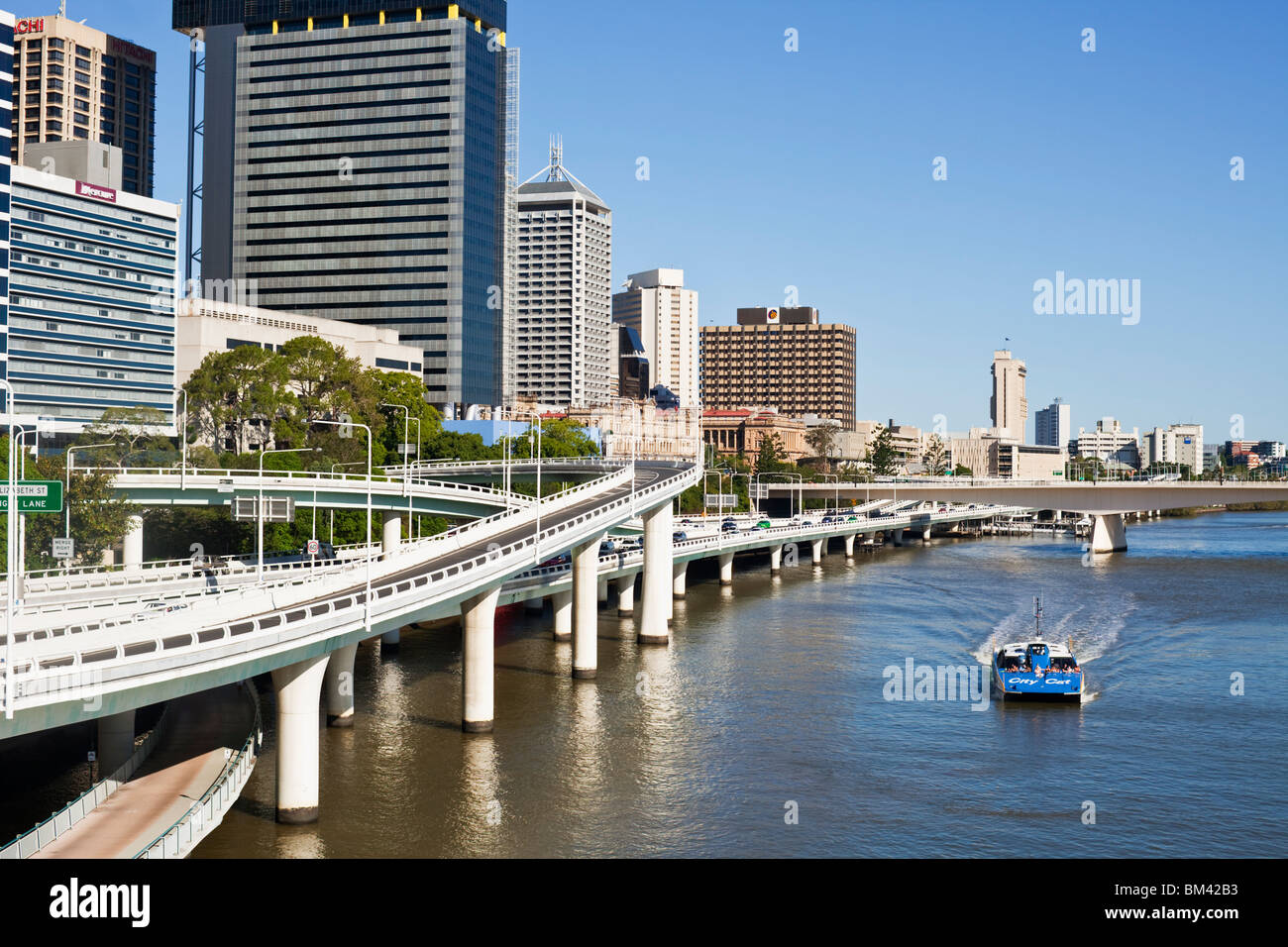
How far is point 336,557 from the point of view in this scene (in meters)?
69.1

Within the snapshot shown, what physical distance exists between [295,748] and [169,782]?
3.88 metres

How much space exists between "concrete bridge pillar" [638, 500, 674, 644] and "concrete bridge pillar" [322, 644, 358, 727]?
88.3 feet

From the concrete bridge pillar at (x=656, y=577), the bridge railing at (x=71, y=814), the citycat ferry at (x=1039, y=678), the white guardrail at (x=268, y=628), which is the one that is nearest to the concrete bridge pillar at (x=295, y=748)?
the white guardrail at (x=268, y=628)

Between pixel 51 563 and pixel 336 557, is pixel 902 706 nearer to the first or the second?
pixel 336 557

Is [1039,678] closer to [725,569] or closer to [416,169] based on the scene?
[725,569]

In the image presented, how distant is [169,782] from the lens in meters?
37.6

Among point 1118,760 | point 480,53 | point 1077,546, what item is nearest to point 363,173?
point 480,53

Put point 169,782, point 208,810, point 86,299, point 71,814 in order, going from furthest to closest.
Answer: point 86,299, point 169,782, point 208,810, point 71,814

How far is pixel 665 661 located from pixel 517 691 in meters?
13.0

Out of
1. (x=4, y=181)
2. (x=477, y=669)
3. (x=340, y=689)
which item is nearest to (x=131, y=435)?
(x=4, y=181)

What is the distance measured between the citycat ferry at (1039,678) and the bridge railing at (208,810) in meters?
35.2

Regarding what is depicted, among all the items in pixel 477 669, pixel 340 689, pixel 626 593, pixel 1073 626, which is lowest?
pixel 1073 626

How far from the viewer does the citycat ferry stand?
193 feet

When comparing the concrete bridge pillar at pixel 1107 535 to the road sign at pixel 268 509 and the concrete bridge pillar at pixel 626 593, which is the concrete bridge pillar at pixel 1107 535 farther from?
the road sign at pixel 268 509
